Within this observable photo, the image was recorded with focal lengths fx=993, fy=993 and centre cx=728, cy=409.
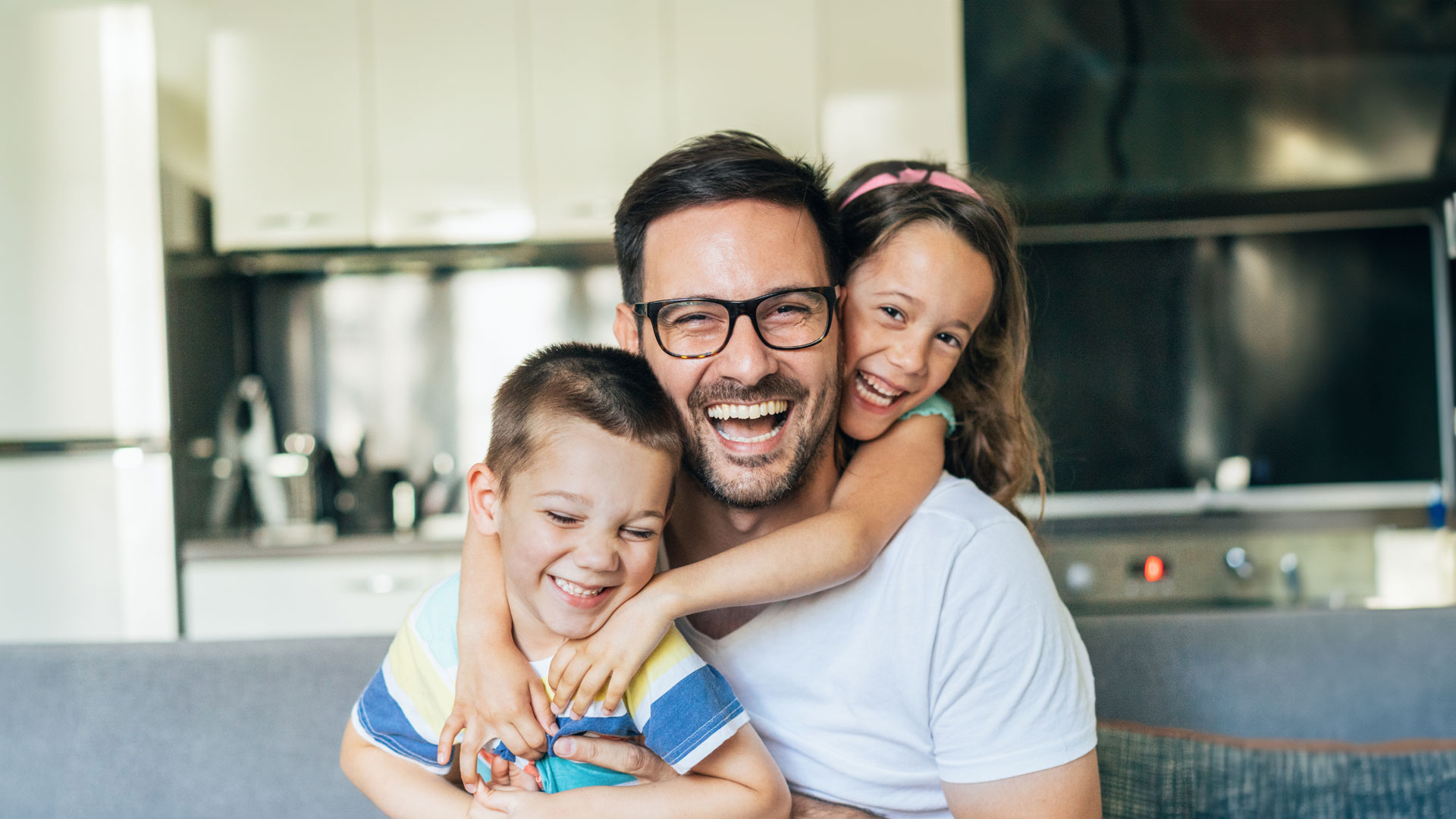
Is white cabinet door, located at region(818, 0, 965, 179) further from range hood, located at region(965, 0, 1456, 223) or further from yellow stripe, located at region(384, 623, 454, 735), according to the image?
yellow stripe, located at region(384, 623, 454, 735)

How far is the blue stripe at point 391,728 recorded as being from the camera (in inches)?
43.1

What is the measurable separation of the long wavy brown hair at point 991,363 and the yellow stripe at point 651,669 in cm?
54

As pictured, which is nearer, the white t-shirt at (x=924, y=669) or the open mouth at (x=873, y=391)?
the white t-shirt at (x=924, y=669)

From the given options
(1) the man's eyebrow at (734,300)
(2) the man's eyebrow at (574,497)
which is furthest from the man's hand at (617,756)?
(1) the man's eyebrow at (734,300)

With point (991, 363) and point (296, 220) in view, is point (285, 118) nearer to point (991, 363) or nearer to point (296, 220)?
point (296, 220)

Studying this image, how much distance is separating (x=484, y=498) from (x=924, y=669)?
51 centimetres

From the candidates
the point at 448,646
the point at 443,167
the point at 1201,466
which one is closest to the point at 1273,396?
the point at 1201,466

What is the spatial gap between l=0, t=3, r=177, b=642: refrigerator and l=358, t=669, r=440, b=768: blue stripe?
1.95 m

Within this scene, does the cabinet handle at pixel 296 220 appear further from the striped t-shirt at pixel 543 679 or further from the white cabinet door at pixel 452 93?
the striped t-shirt at pixel 543 679

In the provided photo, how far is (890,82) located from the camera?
9.52ft

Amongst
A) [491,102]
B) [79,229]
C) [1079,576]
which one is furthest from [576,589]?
[79,229]

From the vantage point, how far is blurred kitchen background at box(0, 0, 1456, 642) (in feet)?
8.84

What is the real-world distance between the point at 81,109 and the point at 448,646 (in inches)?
95.8

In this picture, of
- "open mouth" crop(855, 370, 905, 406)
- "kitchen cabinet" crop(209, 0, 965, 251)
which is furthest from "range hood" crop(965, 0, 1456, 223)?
"open mouth" crop(855, 370, 905, 406)
